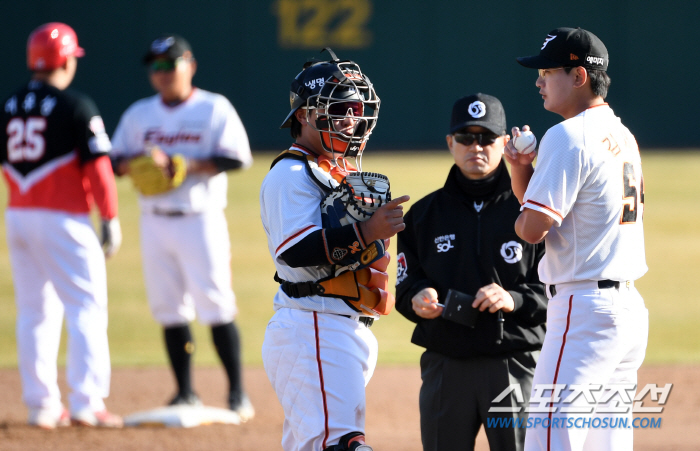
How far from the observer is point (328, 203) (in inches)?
121

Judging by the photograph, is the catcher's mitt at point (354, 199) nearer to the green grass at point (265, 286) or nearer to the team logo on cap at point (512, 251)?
the team logo on cap at point (512, 251)

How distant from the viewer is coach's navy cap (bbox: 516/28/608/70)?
3.12m

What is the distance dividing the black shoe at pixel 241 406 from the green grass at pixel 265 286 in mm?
1353

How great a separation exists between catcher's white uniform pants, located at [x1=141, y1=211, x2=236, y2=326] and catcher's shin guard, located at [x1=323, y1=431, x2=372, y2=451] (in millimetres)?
2926

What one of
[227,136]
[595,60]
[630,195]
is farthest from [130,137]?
[630,195]

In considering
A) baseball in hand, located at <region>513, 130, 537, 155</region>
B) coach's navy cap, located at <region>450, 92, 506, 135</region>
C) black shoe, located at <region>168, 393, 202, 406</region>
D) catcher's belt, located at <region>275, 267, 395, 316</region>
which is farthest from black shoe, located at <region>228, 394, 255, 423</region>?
baseball in hand, located at <region>513, 130, 537, 155</region>

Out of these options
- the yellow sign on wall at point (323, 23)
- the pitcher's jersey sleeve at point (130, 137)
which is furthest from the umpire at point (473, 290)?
the yellow sign on wall at point (323, 23)

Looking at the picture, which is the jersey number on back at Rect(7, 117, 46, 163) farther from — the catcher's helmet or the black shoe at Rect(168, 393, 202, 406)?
the black shoe at Rect(168, 393, 202, 406)

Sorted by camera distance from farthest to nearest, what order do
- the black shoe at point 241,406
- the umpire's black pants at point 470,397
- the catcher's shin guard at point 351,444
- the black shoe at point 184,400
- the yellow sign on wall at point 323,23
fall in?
the yellow sign on wall at point 323,23
the black shoe at point 184,400
the black shoe at point 241,406
the umpire's black pants at point 470,397
the catcher's shin guard at point 351,444

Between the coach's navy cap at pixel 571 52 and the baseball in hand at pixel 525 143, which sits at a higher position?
the coach's navy cap at pixel 571 52

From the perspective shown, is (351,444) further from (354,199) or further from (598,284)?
(598,284)

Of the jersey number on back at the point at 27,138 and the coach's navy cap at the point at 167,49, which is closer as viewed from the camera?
the jersey number on back at the point at 27,138

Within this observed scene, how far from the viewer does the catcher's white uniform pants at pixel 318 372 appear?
2.97m

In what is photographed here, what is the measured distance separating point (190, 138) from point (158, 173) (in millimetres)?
411
